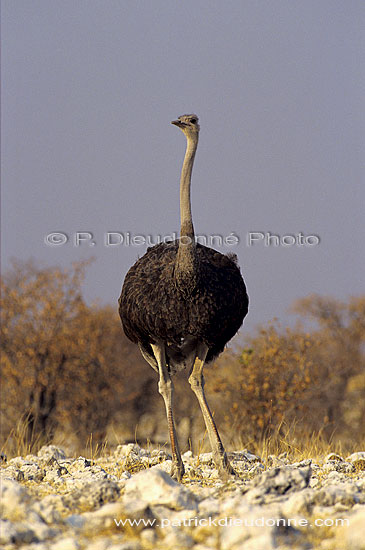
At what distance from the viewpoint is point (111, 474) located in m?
6.56

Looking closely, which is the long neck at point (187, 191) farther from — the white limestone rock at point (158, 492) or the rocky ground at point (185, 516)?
the white limestone rock at point (158, 492)

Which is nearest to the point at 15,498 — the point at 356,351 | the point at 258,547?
the point at 258,547

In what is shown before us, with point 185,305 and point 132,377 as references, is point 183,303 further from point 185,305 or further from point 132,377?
point 132,377

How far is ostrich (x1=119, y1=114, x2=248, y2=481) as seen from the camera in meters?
6.43

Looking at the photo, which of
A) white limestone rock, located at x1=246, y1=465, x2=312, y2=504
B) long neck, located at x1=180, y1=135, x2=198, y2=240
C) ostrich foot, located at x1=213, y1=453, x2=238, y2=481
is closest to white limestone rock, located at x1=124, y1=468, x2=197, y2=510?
white limestone rock, located at x1=246, y1=465, x2=312, y2=504

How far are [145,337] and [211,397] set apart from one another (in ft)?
27.0

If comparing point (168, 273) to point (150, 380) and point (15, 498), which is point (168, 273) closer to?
point (15, 498)

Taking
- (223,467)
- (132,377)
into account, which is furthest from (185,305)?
(132,377)

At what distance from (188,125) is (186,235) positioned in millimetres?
1180

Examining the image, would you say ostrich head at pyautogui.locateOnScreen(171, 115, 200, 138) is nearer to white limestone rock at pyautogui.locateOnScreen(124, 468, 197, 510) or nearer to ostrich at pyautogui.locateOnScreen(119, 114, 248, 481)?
ostrich at pyautogui.locateOnScreen(119, 114, 248, 481)

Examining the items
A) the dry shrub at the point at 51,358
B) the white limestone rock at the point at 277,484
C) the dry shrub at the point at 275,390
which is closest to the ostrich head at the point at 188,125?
the white limestone rock at the point at 277,484

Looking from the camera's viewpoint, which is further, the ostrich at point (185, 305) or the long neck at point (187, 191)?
the long neck at point (187, 191)

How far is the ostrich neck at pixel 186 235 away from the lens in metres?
6.44

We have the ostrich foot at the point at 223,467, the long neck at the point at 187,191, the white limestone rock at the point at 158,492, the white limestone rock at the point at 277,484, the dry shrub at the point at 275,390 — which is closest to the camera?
the white limestone rock at the point at 158,492
